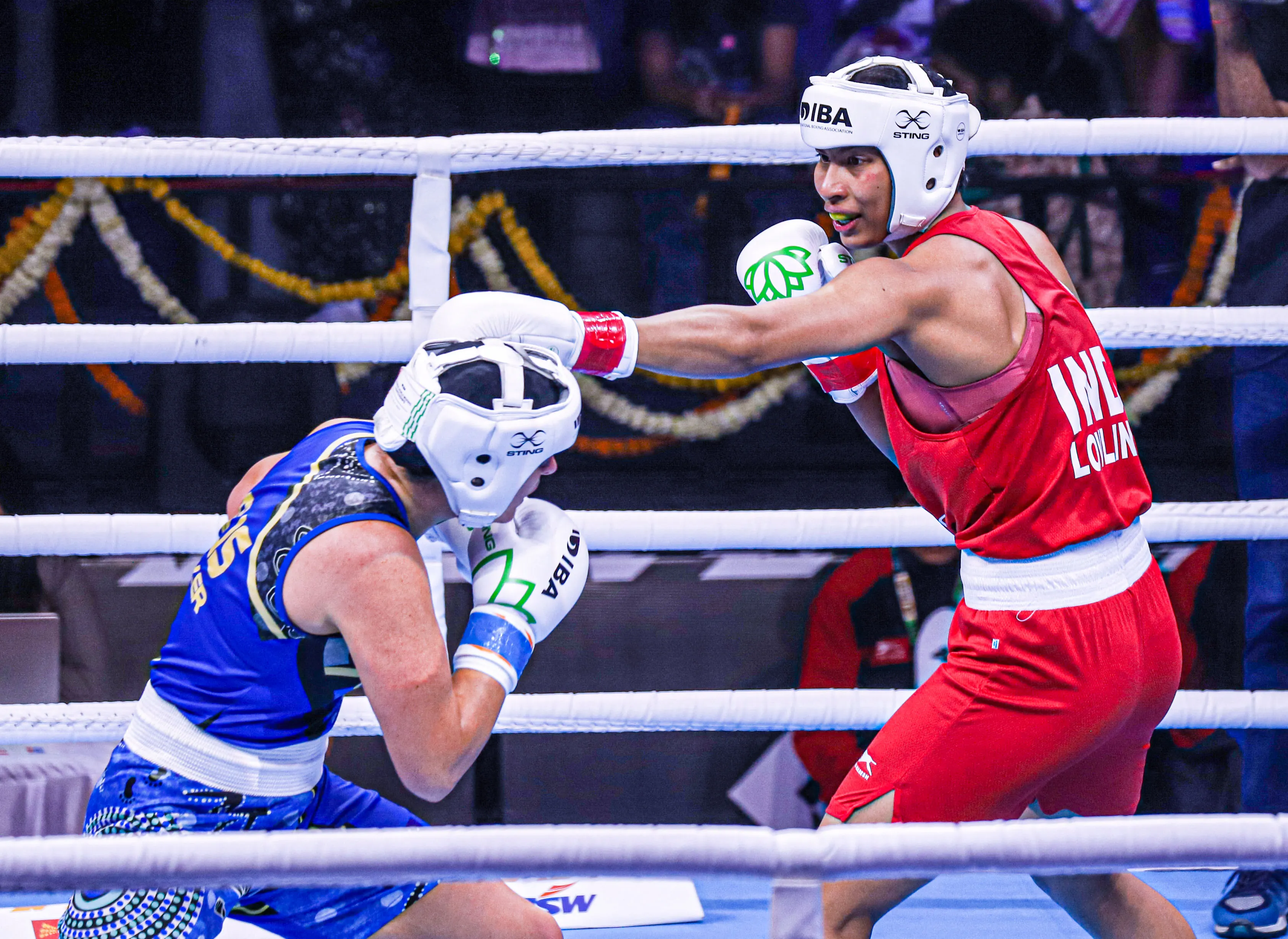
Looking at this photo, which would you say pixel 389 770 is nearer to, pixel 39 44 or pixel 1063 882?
pixel 1063 882

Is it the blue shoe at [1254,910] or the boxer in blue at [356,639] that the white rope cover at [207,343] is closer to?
the boxer in blue at [356,639]

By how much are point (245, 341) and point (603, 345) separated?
90 cm

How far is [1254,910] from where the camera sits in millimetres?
2420

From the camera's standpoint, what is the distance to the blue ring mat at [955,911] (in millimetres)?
2438

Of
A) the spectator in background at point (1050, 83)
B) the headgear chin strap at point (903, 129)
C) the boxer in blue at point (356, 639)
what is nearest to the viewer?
the boxer in blue at point (356, 639)

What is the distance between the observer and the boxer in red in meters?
1.70

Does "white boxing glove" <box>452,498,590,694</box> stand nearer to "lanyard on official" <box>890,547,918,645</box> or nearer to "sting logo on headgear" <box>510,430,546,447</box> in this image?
"sting logo on headgear" <box>510,430,546,447</box>

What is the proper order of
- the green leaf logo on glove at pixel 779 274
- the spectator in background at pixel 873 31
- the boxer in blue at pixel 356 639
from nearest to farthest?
the boxer in blue at pixel 356 639, the green leaf logo on glove at pixel 779 274, the spectator in background at pixel 873 31

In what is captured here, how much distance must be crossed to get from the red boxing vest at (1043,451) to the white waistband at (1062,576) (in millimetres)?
17

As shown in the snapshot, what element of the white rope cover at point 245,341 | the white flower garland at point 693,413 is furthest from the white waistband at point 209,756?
the white flower garland at point 693,413

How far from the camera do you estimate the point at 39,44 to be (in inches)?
173

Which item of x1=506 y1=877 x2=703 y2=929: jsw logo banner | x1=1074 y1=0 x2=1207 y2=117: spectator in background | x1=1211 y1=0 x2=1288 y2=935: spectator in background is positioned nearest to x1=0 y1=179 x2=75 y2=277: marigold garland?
x1=506 y1=877 x2=703 y2=929: jsw logo banner

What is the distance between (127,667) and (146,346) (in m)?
1.37

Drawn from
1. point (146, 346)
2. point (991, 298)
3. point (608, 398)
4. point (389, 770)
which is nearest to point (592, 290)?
point (608, 398)
